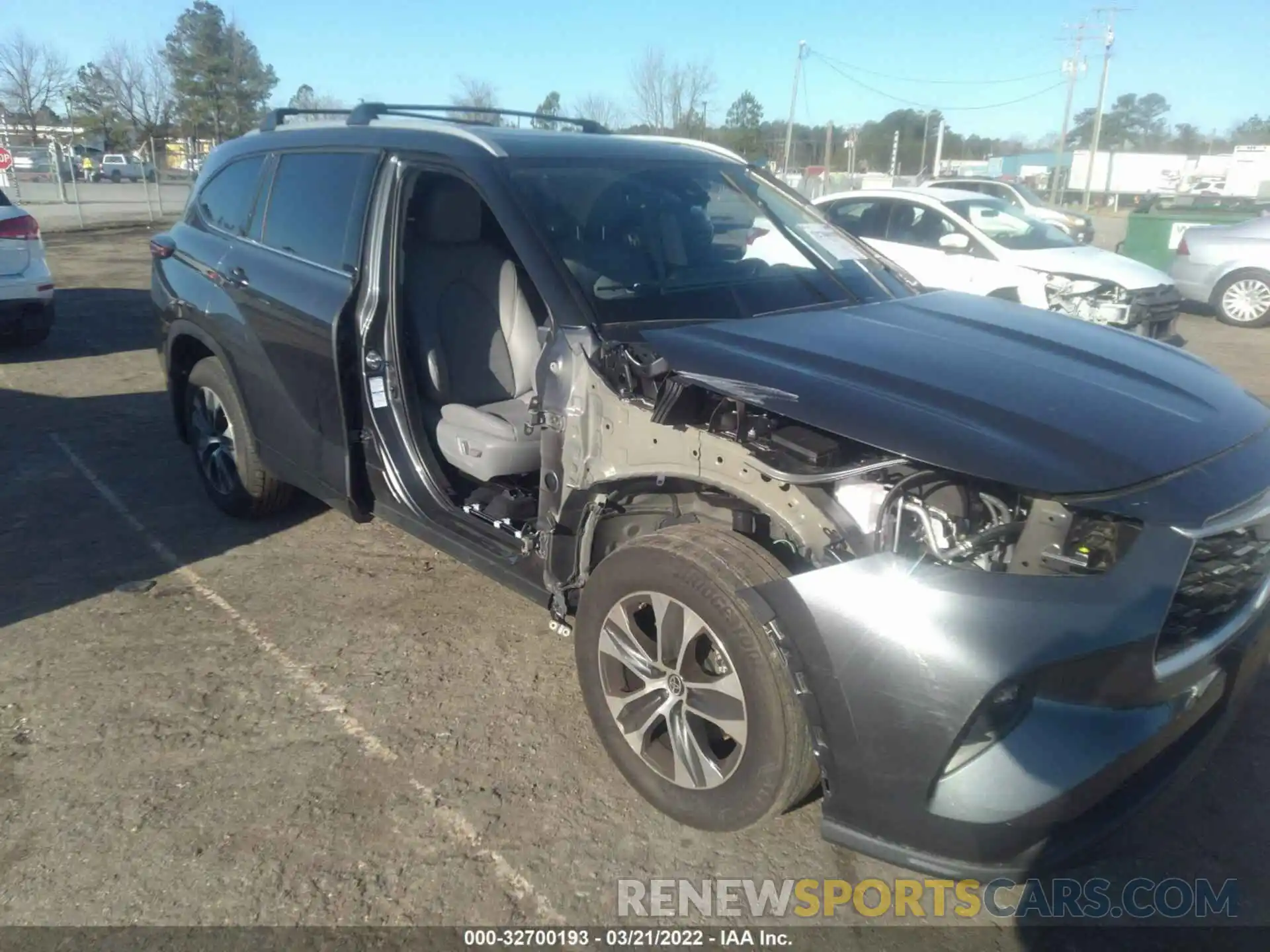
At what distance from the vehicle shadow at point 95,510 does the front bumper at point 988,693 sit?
342cm

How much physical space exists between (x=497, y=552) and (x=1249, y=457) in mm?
2304

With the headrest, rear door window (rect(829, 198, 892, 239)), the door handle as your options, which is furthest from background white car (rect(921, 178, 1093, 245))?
the door handle

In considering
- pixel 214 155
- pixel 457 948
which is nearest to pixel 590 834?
pixel 457 948

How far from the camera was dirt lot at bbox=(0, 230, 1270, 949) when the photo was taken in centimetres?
253

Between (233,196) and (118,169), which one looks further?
(118,169)

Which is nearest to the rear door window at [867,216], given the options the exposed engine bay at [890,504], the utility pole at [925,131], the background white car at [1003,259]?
the background white car at [1003,259]

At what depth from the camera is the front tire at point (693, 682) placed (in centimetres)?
238

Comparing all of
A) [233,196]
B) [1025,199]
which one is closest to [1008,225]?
[1025,199]

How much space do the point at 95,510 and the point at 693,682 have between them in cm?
394

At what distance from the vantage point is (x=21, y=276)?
28.1ft

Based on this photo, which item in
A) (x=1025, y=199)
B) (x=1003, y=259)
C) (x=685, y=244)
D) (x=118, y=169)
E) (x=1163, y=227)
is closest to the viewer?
(x=685, y=244)

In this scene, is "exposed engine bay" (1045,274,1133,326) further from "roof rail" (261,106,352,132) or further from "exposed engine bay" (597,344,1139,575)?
"exposed engine bay" (597,344,1139,575)

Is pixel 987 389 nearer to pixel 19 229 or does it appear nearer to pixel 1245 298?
pixel 19 229

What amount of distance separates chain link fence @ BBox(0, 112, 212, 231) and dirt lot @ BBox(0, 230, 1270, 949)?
41.6ft
